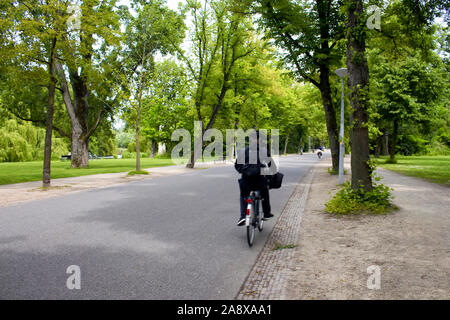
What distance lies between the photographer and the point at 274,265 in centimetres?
463

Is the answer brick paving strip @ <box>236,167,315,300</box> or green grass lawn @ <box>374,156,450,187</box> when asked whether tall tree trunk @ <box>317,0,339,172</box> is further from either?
brick paving strip @ <box>236,167,315,300</box>

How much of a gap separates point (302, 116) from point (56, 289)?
62.3 m

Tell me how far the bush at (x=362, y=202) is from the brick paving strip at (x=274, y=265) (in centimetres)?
114

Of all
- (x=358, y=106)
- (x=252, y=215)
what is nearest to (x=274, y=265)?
(x=252, y=215)

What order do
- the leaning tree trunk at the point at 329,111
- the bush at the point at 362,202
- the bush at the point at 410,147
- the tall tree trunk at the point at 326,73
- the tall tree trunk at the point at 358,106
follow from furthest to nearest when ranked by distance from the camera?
the bush at the point at 410,147 → the leaning tree trunk at the point at 329,111 → the tall tree trunk at the point at 326,73 → the tall tree trunk at the point at 358,106 → the bush at the point at 362,202

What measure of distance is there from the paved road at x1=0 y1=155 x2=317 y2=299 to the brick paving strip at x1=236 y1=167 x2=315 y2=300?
126 mm

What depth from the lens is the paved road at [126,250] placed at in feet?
12.3

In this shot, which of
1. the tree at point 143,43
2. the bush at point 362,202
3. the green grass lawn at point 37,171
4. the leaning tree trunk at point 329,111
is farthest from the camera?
the tree at point 143,43

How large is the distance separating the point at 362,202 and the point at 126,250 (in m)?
5.71

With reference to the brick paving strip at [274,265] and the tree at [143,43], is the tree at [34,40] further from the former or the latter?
the brick paving strip at [274,265]

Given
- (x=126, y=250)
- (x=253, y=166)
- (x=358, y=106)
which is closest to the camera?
(x=126, y=250)

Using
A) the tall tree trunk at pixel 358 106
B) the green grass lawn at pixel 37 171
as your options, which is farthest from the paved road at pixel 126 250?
the green grass lawn at pixel 37 171

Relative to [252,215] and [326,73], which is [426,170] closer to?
[326,73]
